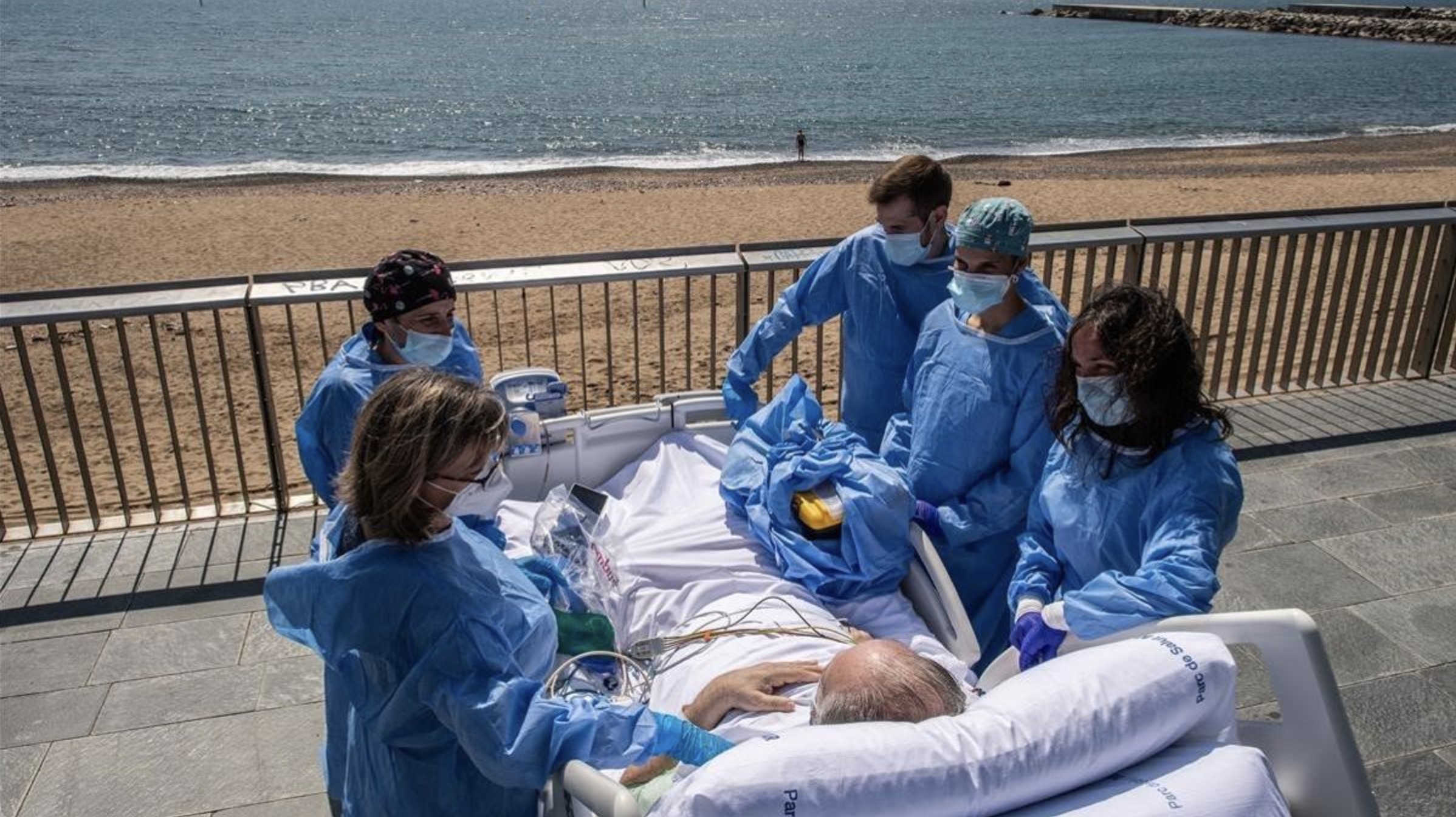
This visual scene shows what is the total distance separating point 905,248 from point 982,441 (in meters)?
0.97

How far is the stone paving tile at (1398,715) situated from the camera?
12.5 ft

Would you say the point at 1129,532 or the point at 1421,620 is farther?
the point at 1421,620

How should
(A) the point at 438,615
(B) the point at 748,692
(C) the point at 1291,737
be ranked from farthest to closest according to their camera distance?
(B) the point at 748,692, (A) the point at 438,615, (C) the point at 1291,737

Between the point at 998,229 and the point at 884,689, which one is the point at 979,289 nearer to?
the point at 998,229

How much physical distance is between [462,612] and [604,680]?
0.98m

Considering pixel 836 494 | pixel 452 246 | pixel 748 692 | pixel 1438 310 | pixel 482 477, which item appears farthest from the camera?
pixel 452 246

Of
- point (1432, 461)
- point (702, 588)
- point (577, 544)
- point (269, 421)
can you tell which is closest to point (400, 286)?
point (577, 544)

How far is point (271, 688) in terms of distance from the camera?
409cm

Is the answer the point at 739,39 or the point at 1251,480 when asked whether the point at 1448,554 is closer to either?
the point at 1251,480

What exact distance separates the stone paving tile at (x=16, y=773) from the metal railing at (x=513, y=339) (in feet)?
5.64

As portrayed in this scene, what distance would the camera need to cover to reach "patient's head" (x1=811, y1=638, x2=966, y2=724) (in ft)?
7.28

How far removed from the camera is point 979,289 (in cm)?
353

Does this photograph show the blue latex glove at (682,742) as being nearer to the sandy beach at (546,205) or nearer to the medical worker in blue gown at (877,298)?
the medical worker in blue gown at (877,298)

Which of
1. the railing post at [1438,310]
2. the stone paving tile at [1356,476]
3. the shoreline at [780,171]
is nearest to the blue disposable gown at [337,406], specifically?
the stone paving tile at [1356,476]
